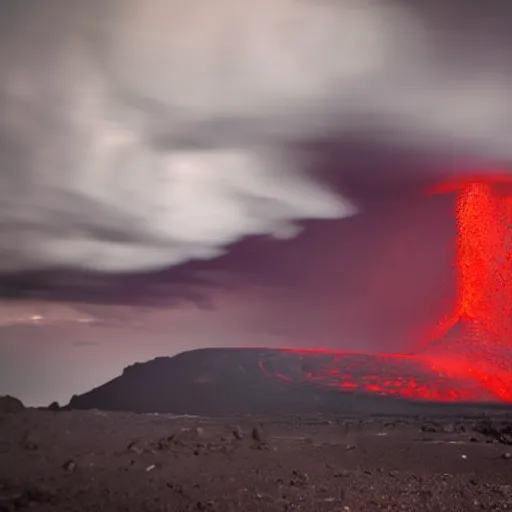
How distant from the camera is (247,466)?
2284cm

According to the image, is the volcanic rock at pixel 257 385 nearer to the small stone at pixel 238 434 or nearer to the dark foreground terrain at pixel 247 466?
the dark foreground terrain at pixel 247 466

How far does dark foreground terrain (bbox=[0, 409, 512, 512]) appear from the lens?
58.4 feet

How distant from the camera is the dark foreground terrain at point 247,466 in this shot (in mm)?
17797

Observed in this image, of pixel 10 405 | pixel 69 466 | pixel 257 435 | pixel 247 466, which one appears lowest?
pixel 247 466

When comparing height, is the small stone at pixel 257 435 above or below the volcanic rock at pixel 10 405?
below

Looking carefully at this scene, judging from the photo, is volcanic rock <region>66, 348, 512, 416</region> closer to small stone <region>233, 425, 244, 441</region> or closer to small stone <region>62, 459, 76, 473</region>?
small stone <region>233, 425, 244, 441</region>

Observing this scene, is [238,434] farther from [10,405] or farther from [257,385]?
[257,385]

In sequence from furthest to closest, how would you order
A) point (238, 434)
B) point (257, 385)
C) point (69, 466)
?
point (257, 385)
point (238, 434)
point (69, 466)

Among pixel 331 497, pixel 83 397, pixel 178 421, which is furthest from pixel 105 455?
pixel 83 397

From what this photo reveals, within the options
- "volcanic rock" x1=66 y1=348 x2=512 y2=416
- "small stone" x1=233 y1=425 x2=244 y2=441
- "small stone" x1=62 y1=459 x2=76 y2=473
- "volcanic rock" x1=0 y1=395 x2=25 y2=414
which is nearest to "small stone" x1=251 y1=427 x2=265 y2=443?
"small stone" x1=233 y1=425 x2=244 y2=441

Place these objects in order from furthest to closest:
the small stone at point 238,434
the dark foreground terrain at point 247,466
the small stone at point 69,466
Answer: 1. the small stone at point 238,434
2. the small stone at point 69,466
3. the dark foreground terrain at point 247,466

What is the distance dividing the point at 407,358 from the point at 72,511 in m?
59.7

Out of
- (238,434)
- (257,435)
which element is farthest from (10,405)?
(257,435)

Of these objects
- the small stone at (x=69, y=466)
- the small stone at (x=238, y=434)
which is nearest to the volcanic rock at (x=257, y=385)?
the small stone at (x=238, y=434)
